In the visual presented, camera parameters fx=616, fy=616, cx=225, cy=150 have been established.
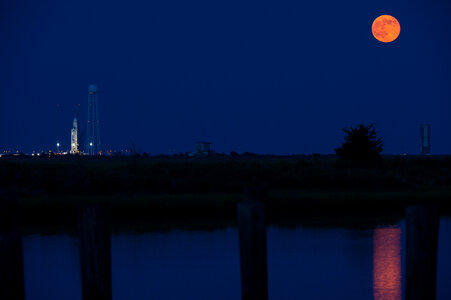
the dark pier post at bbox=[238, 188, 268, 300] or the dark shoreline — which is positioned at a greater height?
the dark pier post at bbox=[238, 188, 268, 300]

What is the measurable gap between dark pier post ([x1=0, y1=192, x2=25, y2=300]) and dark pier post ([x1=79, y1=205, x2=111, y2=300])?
1.99ft

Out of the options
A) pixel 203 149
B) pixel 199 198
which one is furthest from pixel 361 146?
pixel 203 149

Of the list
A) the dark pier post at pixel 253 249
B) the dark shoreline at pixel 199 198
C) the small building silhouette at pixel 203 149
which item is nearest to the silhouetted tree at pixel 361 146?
the dark shoreline at pixel 199 198

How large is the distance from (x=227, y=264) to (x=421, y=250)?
941 centimetres

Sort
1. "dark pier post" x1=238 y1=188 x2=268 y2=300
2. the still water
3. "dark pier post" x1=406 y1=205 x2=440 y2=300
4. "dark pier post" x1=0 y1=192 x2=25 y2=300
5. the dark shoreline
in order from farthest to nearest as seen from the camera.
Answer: the dark shoreline → the still water → "dark pier post" x1=238 y1=188 x2=268 y2=300 → "dark pier post" x1=406 y1=205 x2=440 y2=300 → "dark pier post" x1=0 y1=192 x2=25 y2=300

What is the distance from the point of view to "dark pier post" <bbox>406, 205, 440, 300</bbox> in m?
5.47

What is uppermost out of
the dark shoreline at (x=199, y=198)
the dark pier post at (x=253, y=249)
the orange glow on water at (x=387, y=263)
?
the dark pier post at (x=253, y=249)

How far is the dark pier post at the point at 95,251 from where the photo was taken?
5.62 metres

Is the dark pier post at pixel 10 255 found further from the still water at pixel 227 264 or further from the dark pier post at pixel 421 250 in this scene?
the still water at pixel 227 264

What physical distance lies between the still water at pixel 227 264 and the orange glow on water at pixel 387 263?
2cm

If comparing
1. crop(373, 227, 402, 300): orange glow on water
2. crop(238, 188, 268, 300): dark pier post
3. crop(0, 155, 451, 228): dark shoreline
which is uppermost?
crop(238, 188, 268, 300): dark pier post

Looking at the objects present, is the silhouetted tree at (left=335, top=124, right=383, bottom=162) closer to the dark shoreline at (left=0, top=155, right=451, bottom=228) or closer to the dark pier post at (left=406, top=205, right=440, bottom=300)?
the dark shoreline at (left=0, top=155, right=451, bottom=228)

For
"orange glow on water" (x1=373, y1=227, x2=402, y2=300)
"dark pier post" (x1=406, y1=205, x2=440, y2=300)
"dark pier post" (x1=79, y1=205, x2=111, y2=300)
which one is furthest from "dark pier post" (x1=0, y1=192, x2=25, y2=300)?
"orange glow on water" (x1=373, y1=227, x2=402, y2=300)

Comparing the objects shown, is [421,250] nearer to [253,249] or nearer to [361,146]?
[253,249]
